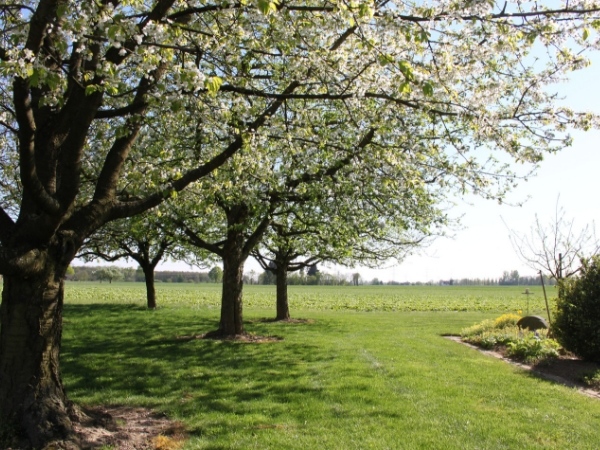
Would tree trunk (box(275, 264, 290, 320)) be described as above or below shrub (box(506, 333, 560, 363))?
above

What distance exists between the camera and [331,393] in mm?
8133

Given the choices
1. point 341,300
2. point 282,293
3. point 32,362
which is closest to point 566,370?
point 32,362

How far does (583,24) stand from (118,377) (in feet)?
29.4

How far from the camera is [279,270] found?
73.8 ft

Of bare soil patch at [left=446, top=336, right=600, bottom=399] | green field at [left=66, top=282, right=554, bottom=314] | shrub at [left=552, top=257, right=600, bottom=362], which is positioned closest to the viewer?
bare soil patch at [left=446, top=336, right=600, bottom=399]

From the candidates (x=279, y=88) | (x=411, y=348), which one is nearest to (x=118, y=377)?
(x=279, y=88)

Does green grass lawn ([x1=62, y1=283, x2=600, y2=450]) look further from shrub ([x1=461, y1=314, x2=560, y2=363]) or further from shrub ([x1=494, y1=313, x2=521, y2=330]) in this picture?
shrub ([x1=494, y1=313, x2=521, y2=330])

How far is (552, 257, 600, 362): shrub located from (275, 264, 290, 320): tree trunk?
12.1m

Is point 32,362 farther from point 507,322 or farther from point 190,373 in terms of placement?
point 507,322

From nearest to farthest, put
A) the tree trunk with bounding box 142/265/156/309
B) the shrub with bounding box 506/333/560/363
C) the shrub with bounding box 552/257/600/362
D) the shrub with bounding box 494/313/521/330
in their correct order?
the shrub with bounding box 552/257/600/362 → the shrub with bounding box 506/333/560/363 → the shrub with bounding box 494/313/521/330 → the tree trunk with bounding box 142/265/156/309

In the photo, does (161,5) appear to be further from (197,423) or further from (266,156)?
(197,423)

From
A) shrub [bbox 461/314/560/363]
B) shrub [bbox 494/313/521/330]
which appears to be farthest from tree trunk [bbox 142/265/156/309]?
shrub [bbox 494/313/521/330]

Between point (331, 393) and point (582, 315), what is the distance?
21.7ft

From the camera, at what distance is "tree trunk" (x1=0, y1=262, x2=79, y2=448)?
5566 millimetres
